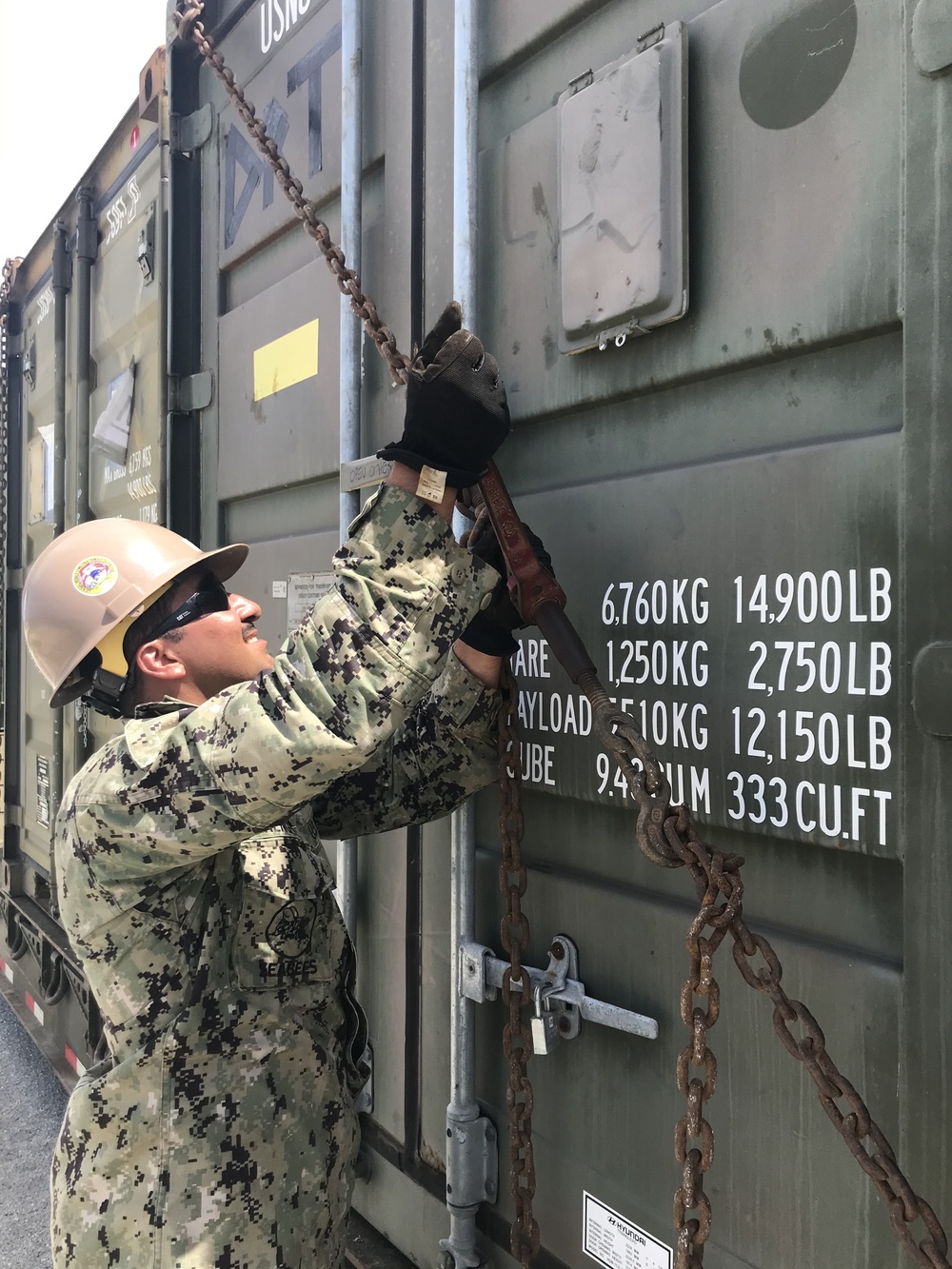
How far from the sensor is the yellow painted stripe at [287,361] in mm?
2059

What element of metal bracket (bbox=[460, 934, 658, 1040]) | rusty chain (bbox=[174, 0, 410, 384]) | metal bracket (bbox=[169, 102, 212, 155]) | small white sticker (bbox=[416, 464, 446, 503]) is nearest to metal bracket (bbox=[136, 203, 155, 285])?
metal bracket (bbox=[169, 102, 212, 155])

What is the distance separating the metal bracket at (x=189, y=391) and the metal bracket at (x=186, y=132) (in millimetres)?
597

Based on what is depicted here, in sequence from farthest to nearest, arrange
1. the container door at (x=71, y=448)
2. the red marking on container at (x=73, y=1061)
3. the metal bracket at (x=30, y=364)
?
the metal bracket at (x=30, y=364)
the red marking on container at (x=73, y=1061)
the container door at (x=71, y=448)

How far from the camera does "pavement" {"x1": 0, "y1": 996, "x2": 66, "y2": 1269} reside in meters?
2.72

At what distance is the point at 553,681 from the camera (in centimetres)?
143

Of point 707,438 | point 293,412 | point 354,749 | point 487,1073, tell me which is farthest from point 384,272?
point 487,1073

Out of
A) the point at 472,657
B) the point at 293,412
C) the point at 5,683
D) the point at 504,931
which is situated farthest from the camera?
the point at 5,683

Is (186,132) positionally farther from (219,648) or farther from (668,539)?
(668,539)

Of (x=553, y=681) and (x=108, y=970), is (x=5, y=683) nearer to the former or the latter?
(x=108, y=970)

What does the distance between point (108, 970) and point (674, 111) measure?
139cm

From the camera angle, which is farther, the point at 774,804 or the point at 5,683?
the point at 5,683

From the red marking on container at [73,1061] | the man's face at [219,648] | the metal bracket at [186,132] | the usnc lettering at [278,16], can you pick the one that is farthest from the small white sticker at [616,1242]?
the metal bracket at [186,132]

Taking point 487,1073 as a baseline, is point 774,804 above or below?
above

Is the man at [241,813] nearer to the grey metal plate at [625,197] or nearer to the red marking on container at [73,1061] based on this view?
the grey metal plate at [625,197]
